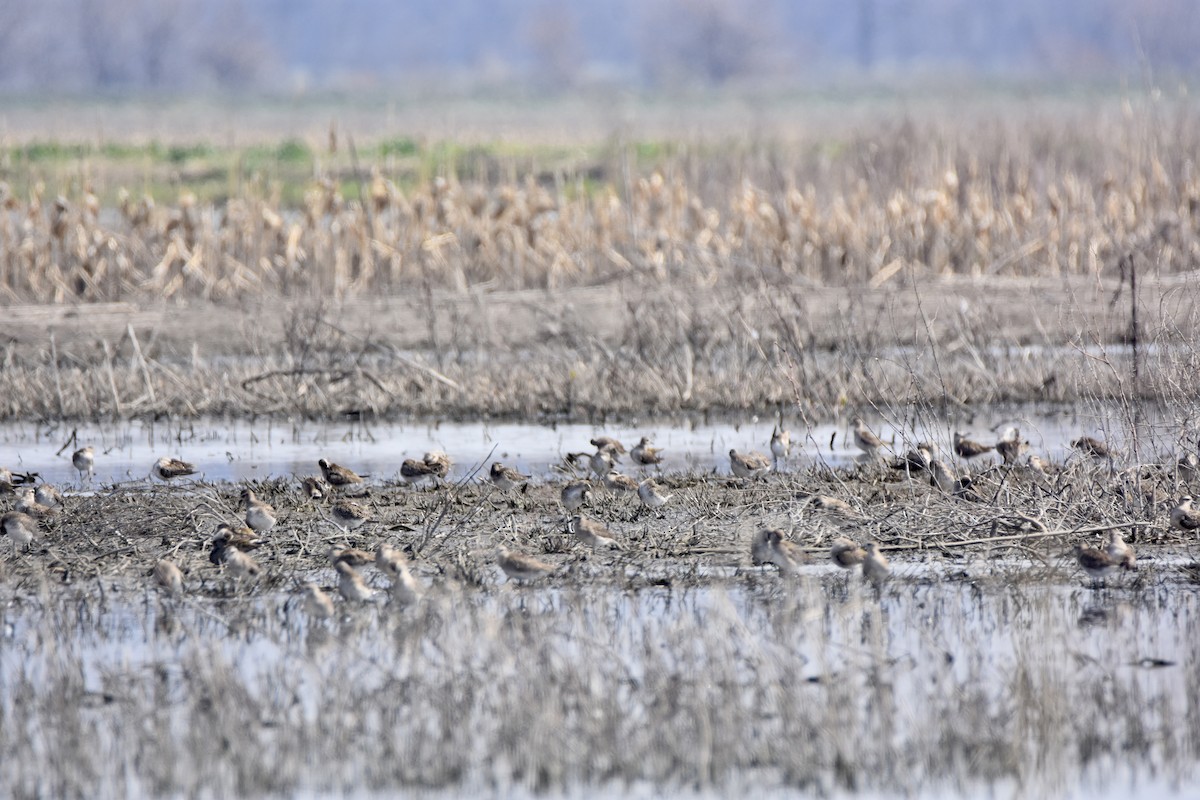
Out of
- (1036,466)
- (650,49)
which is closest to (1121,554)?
(1036,466)

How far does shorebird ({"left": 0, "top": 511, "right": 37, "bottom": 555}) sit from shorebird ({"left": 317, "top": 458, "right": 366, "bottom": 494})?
1.82 m

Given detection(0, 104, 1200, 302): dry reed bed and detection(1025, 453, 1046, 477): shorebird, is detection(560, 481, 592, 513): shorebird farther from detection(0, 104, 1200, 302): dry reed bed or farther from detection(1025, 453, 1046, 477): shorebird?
detection(0, 104, 1200, 302): dry reed bed

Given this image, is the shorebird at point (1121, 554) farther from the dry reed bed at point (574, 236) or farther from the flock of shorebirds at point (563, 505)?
the dry reed bed at point (574, 236)

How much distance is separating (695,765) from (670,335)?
892cm

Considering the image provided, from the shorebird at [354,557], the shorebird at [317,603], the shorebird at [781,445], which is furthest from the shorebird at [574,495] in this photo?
the shorebird at [317,603]

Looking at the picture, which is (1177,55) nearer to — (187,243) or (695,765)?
(187,243)

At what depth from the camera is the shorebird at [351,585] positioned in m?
6.98

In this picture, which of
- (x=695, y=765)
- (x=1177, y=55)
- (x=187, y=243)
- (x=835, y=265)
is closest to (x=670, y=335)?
(x=835, y=265)

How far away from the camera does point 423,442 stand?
11.4 meters

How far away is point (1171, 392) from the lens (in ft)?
27.0

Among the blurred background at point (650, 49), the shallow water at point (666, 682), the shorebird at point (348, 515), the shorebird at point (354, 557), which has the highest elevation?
the blurred background at point (650, 49)

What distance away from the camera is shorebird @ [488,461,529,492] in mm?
9141

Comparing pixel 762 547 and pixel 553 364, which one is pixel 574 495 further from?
pixel 553 364

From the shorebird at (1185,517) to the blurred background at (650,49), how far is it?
2759 inches
